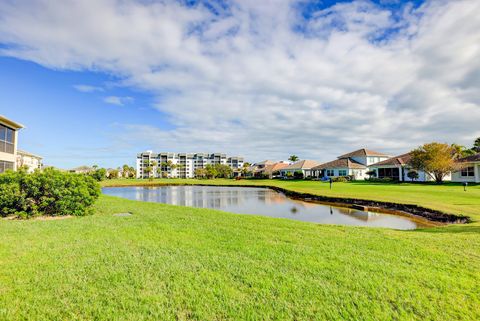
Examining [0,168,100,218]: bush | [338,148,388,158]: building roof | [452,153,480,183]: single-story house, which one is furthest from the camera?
[338,148,388,158]: building roof

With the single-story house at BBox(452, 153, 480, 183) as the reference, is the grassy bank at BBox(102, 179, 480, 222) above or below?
below

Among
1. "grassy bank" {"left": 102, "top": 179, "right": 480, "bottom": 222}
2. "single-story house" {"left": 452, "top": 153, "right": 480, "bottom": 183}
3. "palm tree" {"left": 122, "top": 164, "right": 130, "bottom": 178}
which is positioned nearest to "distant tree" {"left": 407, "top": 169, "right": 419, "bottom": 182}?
"single-story house" {"left": 452, "top": 153, "right": 480, "bottom": 183}

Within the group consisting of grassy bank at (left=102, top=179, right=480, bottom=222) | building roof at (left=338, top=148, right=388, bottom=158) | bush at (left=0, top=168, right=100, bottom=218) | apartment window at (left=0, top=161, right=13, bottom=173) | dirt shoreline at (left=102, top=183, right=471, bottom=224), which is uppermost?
building roof at (left=338, top=148, right=388, bottom=158)

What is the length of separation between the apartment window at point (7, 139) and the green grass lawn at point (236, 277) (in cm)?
1716

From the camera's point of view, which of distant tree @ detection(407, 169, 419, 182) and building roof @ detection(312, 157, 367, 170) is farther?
building roof @ detection(312, 157, 367, 170)

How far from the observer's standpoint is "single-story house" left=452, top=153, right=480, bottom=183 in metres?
34.2

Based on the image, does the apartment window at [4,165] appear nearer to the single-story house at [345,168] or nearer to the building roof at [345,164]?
the single-story house at [345,168]

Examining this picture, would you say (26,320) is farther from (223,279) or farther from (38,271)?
(223,279)

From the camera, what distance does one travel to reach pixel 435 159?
116 feet

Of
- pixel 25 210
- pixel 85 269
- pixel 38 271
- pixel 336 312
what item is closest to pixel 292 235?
pixel 336 312

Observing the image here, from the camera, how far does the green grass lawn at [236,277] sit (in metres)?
3.31

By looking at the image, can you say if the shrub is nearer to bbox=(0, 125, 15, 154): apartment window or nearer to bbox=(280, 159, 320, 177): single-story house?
bbox=(280, 159, 320, 177): single-story house

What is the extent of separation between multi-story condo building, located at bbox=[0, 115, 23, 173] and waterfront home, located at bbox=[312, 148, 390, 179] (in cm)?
5119

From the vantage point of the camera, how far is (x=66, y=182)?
11.3 metres
